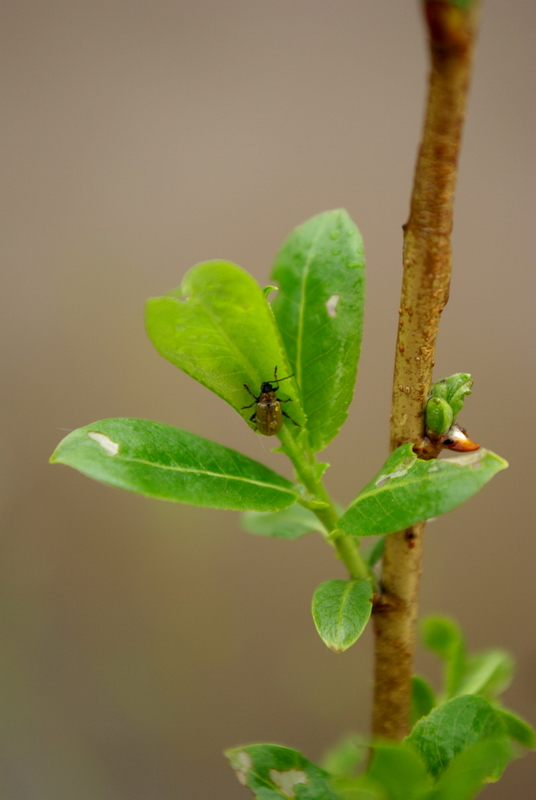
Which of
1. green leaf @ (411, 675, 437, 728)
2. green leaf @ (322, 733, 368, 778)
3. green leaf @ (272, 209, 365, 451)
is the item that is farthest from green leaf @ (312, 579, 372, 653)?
green leaf @ (322, 733, 368, 778)

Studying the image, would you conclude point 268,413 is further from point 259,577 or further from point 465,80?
point 259,577

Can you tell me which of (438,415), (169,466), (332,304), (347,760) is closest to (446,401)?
(438,415)

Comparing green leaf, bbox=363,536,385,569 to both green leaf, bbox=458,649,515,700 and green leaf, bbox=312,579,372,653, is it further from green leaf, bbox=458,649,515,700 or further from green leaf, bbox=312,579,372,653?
green leaf, bbox=458,649,515,700

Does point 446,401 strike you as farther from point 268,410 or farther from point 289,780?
point 289,780

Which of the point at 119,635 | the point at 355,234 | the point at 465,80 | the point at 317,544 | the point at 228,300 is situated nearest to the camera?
the point at 465,80

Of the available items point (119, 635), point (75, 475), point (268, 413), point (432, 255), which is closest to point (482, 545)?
point (119, 635)
